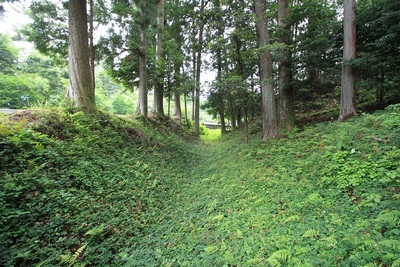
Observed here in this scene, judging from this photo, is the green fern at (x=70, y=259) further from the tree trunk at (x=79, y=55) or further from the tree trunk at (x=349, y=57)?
the tree trunk at (x=349, y=57)

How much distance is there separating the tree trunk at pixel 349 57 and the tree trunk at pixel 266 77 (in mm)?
2356

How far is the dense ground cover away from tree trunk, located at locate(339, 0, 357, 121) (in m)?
1.49

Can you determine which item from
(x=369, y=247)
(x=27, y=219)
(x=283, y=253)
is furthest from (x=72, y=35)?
(x=369, y=247)

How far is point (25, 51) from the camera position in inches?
814

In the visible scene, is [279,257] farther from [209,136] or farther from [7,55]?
[7,55]

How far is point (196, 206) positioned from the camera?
15.2 ft

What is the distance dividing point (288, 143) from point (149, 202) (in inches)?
190

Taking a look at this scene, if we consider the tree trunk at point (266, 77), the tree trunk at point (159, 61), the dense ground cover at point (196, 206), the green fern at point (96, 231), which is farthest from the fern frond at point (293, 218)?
the tree trunk at point (159, 61)

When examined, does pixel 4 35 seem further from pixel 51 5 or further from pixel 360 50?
pixel 360 50

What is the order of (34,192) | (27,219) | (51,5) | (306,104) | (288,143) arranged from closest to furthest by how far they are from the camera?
(27,219) → (34,192) → (288,143) → (51,5) → (306,104)

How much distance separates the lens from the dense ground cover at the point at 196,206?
100 inches

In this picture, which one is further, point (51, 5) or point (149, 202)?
point (51, 5)

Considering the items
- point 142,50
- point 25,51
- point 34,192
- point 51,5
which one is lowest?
point 34,192

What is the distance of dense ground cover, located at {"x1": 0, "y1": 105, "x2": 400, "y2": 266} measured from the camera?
254 cm
